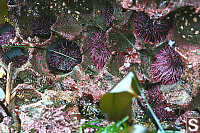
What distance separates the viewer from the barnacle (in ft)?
3.56

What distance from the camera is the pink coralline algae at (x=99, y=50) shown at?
1273 millimetres

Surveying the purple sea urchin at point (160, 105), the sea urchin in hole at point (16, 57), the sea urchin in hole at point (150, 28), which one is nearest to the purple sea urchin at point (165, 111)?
the purple sea urchin at point (160, 105)

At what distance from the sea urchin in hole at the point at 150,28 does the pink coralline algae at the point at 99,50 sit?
0.53 feet

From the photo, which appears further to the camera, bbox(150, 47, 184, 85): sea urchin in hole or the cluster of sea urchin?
the cluster of sea urchin

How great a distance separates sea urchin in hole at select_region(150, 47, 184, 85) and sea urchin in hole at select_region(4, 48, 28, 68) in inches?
24.6

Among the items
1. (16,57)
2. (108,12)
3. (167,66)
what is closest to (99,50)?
(108,12)

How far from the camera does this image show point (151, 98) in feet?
4.09

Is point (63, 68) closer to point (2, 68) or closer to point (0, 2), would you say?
point (2, 68)

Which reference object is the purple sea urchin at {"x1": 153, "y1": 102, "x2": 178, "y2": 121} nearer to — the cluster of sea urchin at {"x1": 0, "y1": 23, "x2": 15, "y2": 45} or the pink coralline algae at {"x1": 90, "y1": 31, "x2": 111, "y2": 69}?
the pink coralline algae at {"x1": 90, "y1": 31, "x2": 111, "y2": 69}

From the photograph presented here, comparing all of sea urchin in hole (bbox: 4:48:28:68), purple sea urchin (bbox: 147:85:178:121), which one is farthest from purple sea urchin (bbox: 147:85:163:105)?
sea urchin in hole (bbox: 4:48:28:68)

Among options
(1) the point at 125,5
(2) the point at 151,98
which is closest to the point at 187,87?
(2) the point at 151,98

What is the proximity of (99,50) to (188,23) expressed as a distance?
1.27 ft

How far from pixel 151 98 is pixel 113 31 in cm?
32

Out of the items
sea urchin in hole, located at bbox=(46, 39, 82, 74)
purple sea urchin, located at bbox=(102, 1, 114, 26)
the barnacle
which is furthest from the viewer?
sea urchin in hole, located at bbox=(46, 39, 82, 74)
